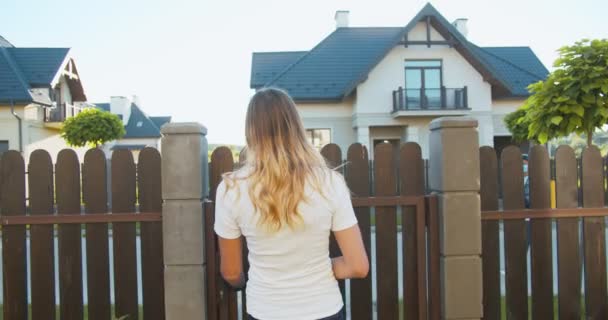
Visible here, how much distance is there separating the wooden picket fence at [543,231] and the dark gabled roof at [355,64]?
1644cm

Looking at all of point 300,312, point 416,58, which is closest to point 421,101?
point 416,58

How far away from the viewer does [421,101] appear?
20.3 m

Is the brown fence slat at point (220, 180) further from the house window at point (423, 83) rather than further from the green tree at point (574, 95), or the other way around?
the house window at point (423, 83)

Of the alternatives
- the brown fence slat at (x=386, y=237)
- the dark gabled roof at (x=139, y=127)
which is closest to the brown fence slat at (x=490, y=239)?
the brown fence slat at (x=386, y=237)

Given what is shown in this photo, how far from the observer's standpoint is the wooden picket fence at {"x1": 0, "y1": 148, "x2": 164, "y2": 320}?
3.30 metres

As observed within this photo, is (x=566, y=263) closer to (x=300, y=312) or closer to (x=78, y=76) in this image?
(x=300, y=312)

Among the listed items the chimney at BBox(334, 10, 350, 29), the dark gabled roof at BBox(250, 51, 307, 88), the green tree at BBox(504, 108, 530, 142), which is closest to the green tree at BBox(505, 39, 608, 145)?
the green tree at BBox(504, 108, 530, 142)

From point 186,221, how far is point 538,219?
2.49 metres

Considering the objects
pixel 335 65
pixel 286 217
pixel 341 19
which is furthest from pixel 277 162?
pixel 341 19

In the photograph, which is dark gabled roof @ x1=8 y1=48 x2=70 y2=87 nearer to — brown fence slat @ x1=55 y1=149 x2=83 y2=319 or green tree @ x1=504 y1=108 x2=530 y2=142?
green tree @ x1=504 y1=108 x2=530 y2=142

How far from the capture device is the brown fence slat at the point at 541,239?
3.50m

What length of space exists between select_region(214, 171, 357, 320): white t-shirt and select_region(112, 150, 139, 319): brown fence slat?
1.55 metres

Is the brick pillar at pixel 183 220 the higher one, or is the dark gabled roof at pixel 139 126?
the dark gabled roof at pixel 139 126

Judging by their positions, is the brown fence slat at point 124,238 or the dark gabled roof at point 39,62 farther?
the dark gabled roof at point 39,62
